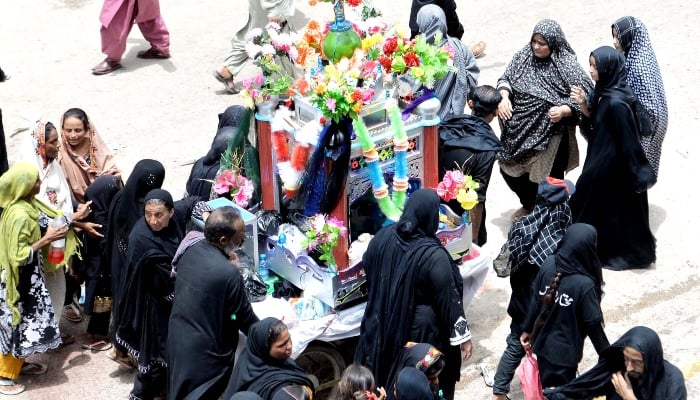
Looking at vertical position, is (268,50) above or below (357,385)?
above

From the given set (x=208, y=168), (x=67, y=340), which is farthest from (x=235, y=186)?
(x=67, y=340)

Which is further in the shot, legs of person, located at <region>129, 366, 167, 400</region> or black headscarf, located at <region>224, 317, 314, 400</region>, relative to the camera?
legs of person, located at <region>129, 366, 167, 400</region>

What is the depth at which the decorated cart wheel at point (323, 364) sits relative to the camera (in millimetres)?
6496

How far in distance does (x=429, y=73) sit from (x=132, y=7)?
5.51 meters

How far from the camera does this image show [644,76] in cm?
789

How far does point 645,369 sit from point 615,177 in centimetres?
286

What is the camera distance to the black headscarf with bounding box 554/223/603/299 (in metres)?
5.76

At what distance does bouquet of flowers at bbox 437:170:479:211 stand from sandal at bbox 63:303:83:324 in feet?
9.05

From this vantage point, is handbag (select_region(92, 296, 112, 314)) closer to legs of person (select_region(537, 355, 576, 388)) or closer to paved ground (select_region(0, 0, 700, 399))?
paved ground (select_region(0, 0, 700, 399))

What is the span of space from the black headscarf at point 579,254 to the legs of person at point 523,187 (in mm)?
2623

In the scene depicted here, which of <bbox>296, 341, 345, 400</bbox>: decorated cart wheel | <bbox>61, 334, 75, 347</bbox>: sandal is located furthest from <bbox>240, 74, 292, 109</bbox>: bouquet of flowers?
<bbox>61, 334, 75, 347</bbox>: sandal

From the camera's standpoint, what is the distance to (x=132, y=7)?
1104 cm

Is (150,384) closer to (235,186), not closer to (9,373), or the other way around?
(9,373)

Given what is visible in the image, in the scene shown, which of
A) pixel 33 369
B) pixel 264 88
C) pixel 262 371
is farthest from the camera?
pixel 33 369
